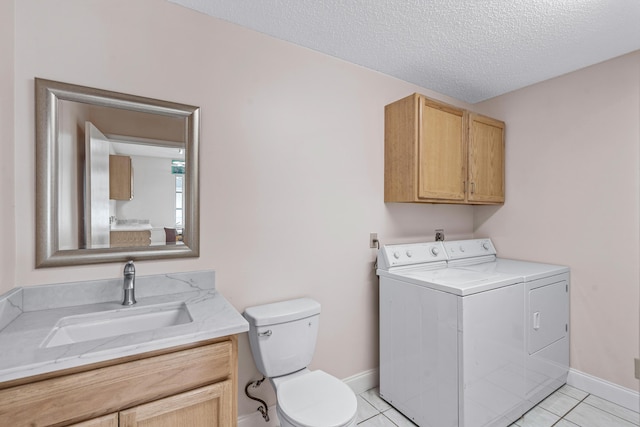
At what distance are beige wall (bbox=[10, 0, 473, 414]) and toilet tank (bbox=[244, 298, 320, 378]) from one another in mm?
146

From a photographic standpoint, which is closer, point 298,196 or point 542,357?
point 298,196

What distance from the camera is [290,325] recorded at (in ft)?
5.51

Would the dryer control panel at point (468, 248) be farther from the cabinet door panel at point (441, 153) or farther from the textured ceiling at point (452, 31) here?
the textured ceiling at point (452, 31)

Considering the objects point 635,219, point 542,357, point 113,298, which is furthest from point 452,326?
point 113,298

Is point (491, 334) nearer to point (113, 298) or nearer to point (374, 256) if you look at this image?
point (374, 256)

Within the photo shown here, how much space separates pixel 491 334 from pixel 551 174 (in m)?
1.51

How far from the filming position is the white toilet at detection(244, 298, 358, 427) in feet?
4.39

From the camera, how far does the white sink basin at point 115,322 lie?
3.98 feet

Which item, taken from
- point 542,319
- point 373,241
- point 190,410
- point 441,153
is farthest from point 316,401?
point 441,153

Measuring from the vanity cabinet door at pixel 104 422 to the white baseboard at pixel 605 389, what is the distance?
2948 mm

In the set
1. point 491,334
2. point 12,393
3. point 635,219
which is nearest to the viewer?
point 12,393

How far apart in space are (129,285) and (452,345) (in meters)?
1.66

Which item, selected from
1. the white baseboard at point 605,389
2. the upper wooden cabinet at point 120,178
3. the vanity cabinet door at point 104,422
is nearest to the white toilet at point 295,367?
the vanity cabinet door at point 104,422

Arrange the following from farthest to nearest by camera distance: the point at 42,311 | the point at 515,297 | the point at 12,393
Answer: the point at 515,297 < the point at 42,311 < the point at 12,393
